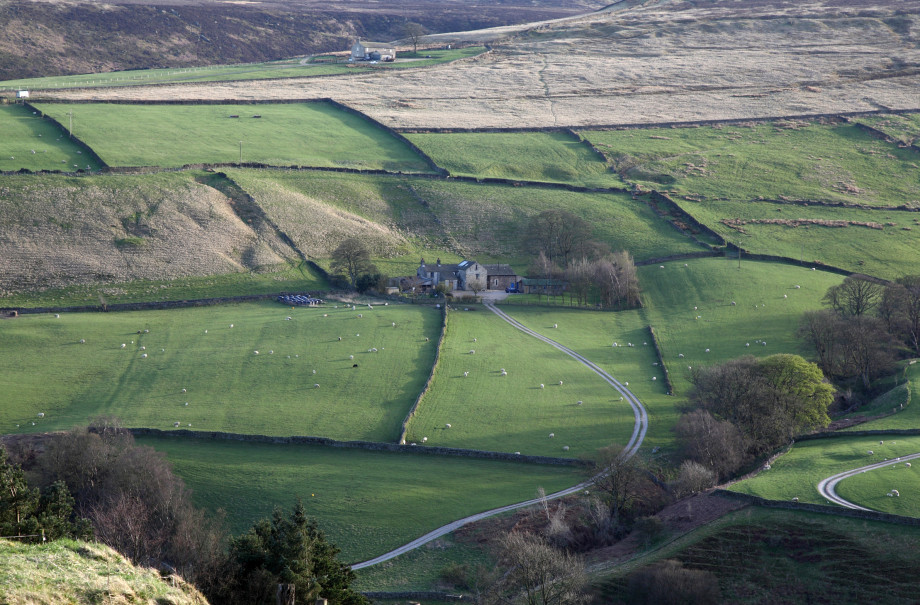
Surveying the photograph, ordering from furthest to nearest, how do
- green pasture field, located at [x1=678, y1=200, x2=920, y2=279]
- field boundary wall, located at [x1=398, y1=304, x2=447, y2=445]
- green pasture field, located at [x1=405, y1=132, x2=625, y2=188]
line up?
green pasture field, located at [x1=405, y1=132, x2=625, y2=188]
green pasture field, located at [x1=678, y1=200, x2=920, y2=279]
field boundary wall, located at [x1=398, y1=304, x2=447, y2=445]

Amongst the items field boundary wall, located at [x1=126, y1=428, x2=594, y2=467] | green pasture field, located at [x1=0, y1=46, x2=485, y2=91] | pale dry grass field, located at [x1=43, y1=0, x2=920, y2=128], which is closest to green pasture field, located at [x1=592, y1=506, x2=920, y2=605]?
field boundary wall, located at [x1=126, y1=428, x2=594, y2=467]

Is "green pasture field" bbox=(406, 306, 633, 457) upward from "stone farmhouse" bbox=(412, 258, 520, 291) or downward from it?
downward

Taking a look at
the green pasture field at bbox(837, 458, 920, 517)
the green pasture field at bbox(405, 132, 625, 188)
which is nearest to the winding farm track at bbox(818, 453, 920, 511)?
the green pasture field at bbox(837, 458, 920, 517)

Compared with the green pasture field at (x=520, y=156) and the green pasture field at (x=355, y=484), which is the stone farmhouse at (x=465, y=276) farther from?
the green pasture field at (x=355, y=484)

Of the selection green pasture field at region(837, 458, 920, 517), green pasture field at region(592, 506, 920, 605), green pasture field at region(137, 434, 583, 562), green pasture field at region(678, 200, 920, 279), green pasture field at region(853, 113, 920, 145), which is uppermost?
green pasture field at region(853, 113, 920, 145)

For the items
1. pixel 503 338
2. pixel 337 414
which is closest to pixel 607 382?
pixel 503 338

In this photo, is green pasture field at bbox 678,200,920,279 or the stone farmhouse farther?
green pasture field at bbox 678,200,920,279

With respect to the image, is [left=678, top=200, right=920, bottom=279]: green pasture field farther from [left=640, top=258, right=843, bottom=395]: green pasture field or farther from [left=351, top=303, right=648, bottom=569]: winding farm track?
[left=351, top=303, right=648, bottom=569]: winding farm track

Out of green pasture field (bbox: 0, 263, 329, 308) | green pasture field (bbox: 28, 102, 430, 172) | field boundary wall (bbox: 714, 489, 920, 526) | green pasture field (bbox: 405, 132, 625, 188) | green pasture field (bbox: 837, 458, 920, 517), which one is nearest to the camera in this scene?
field boundary wall (bbox: 714, 489, 920, 526)

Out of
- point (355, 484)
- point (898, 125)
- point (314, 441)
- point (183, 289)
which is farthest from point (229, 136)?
point (898, 125)

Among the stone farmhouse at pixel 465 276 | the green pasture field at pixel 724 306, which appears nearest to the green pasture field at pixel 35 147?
the stone farmhouse at pixel 465 276
